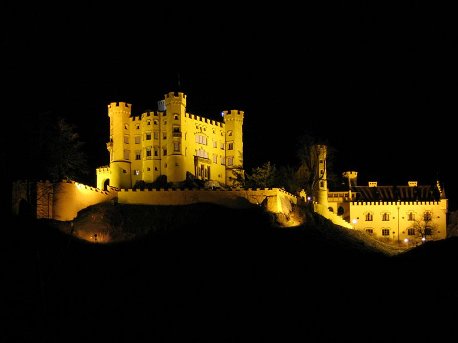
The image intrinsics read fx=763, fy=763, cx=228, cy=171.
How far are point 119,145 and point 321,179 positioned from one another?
26721 mm

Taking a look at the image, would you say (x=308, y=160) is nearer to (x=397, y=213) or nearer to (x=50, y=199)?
(x=397, y=213)

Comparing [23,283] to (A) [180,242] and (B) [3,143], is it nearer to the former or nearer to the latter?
(A) [180,242]

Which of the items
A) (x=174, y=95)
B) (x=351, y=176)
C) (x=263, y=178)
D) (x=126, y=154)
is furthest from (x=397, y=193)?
Answer: (x=126, y=154)

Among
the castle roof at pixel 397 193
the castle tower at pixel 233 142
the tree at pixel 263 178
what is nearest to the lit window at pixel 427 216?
the castle roof at pixel 397 193

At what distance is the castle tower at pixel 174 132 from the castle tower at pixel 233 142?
7.62 meters

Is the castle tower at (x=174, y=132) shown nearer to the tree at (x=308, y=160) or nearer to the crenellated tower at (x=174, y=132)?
the crenellated tower at (x=174, y=132)

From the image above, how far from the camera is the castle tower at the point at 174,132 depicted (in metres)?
91.9

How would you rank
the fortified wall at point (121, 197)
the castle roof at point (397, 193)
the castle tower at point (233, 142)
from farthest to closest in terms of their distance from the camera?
1. the castle roof at point (397, 193)
2. the castle tower at point (233, 142)
3. the fortified wall at point (121, 197)

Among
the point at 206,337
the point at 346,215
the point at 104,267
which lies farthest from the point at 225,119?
the point at 206,337

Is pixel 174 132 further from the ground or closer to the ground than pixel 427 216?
further from the ground

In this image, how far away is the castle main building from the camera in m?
92.6

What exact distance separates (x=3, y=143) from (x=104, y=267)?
2133 centimetres

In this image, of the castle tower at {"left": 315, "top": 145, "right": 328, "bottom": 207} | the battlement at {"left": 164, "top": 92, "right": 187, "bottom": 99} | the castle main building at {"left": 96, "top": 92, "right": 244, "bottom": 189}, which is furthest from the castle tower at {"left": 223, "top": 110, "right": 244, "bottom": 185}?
the castle tower at {"left": 315, "top": 145, "right": 328, "bottom": 207}

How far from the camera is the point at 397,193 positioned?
104 meters
